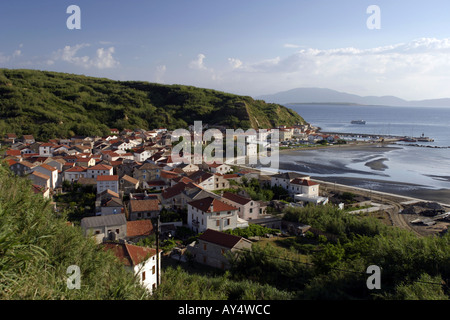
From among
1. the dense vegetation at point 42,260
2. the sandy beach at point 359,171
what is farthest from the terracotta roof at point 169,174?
the dense vegetation at point 42,260

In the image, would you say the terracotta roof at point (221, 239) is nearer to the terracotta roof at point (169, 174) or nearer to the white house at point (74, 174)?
the terracotta roof at point (169, 174)

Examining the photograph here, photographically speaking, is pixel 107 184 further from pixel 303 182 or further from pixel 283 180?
pixel 303 182

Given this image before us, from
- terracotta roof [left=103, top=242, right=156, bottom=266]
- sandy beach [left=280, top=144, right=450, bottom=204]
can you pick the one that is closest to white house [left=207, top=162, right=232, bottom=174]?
sandy beach [left=280, top=144, right=450, bottom=204]

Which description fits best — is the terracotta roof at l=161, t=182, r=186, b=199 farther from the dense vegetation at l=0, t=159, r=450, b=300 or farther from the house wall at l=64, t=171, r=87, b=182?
the house wall at l=64, t=171, r=87, b=182

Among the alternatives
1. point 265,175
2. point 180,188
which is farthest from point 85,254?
point 265,175

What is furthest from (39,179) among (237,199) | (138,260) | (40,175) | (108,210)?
(138,260)
